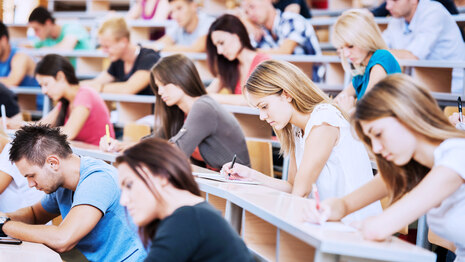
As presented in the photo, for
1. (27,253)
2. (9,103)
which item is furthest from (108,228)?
(9,103)

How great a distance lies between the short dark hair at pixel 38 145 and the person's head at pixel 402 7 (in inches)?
98.3

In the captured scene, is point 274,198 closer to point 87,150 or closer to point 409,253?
point 409,253

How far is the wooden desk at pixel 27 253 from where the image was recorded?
1693mm

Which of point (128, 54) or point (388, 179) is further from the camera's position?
point (128, 54)

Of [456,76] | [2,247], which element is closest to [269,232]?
[2,247]

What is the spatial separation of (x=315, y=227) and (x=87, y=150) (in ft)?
6.16

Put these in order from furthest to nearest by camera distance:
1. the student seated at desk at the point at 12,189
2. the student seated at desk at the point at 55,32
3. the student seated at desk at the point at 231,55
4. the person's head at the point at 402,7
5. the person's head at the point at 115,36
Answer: the student seated at desk at the point at 55,32, the person's head at the point at 115,36, the person's head at the point at 402,7, the student seated at desk at the point at 231,55, the student seated at desk at the point at 12,189

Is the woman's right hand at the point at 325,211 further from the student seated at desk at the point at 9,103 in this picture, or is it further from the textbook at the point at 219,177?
the student seated at desk at the point at 9,103

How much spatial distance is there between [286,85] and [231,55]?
5.37ft

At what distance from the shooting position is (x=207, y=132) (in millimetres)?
2838

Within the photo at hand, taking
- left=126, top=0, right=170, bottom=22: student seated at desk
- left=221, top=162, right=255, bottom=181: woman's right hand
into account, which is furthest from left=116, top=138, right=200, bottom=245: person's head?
left=126, top=0, right=170, bottom=22: student seated at desk

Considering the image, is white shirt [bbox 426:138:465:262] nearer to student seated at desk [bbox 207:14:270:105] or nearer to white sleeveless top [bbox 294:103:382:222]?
white sleeveless top [bbox 294:103:382:222]

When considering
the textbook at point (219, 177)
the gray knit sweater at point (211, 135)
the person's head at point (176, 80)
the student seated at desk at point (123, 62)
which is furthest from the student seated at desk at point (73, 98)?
the textbook at point (219, 177)

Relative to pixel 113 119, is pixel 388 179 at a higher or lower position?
higher
